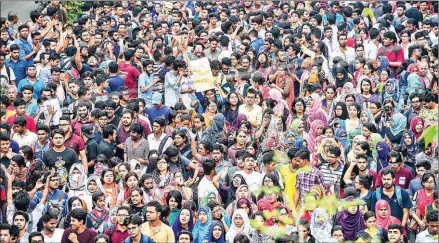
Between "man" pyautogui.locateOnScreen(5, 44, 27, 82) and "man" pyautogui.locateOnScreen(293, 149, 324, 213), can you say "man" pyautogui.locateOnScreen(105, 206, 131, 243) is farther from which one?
"man" pyautogui.locateOnScreen(5, 44, 27, 82)

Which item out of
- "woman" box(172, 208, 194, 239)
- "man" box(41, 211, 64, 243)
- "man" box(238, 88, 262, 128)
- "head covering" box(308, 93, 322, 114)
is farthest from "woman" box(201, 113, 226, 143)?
"man" box(41, 211, 64, 243)

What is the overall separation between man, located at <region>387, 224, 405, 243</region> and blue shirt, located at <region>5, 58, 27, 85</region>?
287 inches

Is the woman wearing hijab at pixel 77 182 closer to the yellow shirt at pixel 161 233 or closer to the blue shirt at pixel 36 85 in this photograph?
the yellow shirt at pixel 161 233

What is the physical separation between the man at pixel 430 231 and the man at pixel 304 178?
4.58ft

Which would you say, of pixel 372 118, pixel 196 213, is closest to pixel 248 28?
pixel 372 118

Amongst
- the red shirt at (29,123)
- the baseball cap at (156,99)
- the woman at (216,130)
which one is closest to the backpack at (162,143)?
the woman at (216,130)

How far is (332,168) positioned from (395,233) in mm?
1859

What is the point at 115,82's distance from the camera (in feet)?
56.4

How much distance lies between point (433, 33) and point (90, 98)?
20.4ft

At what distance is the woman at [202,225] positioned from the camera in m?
12.8

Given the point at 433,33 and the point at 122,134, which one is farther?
the point at 433,33

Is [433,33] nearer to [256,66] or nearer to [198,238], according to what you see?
[256,66]

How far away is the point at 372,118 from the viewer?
15625 millimetres

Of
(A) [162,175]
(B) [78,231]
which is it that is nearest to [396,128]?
(A) [162,175]
